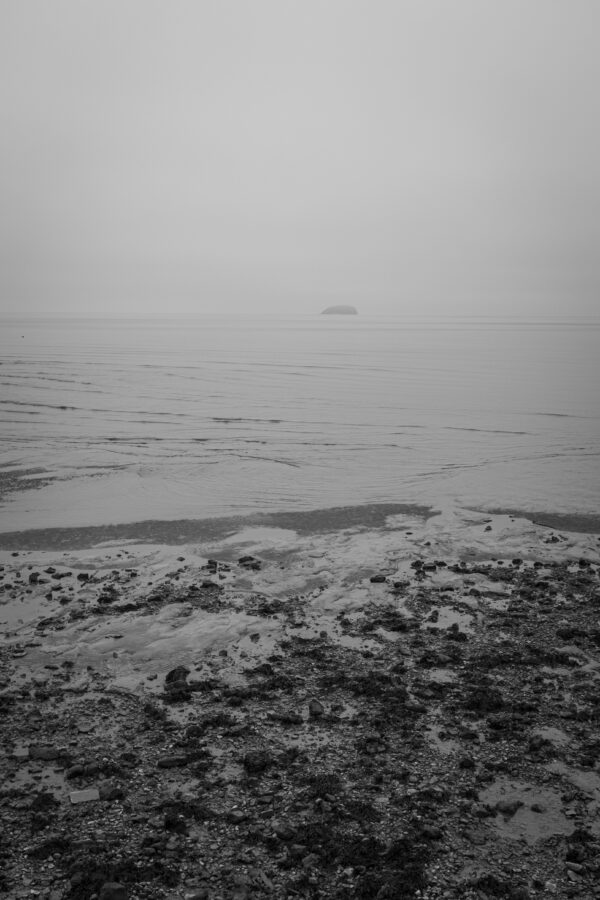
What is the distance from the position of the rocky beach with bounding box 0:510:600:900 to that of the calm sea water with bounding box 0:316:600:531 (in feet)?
11.6

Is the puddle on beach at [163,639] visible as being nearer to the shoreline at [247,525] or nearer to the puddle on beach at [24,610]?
the puddle on beach at [24,610]

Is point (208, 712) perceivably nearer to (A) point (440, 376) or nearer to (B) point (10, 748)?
(B) point (10, 748)

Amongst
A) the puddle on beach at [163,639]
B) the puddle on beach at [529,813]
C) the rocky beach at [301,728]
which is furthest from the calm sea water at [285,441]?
the puddle on beach at [529,813]

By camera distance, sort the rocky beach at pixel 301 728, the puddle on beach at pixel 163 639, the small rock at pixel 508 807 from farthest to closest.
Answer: the puddle on beach at pixel 163 639, the small rock at pixel 508 807, the rocky beach at pixel 301 728

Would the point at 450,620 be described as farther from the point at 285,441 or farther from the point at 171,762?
the point at 285,441

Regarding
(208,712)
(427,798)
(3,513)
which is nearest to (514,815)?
(427,798)

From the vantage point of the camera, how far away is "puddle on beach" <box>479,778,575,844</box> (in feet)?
14.5

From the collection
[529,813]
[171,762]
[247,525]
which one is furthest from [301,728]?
[247,525]

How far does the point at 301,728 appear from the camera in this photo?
5.59 metres

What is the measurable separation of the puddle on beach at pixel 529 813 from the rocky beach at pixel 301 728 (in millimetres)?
14

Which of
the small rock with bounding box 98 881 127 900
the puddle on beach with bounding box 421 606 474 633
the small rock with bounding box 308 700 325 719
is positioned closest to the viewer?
the small rock with bounding box 98 881 127 900

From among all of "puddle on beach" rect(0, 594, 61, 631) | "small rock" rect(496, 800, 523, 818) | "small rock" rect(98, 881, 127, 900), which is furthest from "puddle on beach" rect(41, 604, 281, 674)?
"small rock" rect(496, 800, 523, 818)

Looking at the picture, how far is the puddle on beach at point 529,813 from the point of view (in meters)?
4.43

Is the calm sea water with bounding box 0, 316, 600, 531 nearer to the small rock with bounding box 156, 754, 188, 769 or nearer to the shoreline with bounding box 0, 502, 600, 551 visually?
the shoreline with bounding box 0, 502, 600, 551
